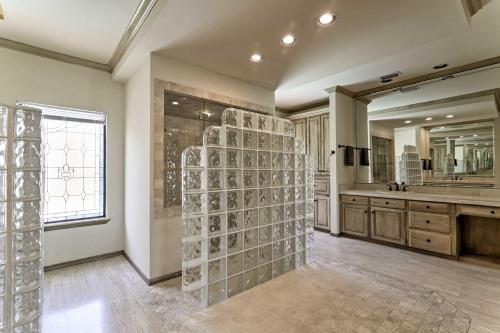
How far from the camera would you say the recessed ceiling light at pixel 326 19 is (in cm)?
221

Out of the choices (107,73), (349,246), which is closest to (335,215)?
(349,246)

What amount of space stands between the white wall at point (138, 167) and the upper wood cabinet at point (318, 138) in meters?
3.26

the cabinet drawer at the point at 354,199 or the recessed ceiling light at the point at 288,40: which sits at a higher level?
the recessed ceiling light at the point at 288,40

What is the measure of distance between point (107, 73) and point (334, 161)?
13.3 feet

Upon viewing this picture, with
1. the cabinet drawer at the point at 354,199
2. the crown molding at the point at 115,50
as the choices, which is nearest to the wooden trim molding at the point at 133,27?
the crown molding at the point at 115,50

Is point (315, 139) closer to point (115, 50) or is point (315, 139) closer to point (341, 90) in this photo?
point (341, 90)

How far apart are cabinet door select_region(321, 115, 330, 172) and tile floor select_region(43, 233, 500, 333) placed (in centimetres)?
220

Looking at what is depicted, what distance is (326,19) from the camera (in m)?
2.27

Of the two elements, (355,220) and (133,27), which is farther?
(355,220)

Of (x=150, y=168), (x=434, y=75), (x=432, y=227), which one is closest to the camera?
(x=150, y=168)

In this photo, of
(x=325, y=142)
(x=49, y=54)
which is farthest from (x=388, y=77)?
(x=49, y=54)

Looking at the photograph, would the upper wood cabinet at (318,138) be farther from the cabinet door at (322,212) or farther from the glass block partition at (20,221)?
the glass block partition at (20,221)

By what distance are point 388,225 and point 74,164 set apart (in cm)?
Result: 487

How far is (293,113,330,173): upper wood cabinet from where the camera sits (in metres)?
4.92
